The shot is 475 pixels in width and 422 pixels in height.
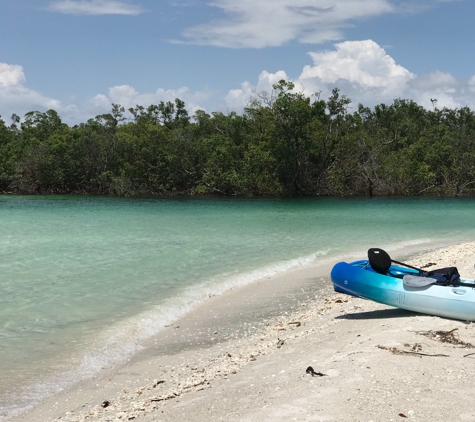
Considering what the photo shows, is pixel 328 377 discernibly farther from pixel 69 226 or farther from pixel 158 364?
pixel 69 226

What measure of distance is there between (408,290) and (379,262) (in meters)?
0.76

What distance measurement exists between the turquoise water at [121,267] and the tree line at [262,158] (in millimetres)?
27234

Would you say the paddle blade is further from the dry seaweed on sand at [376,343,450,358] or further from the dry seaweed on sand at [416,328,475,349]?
the dry seaweed on sand at [376,343,450,358]

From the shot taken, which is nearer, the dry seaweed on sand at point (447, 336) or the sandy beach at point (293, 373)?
the sandy beach at point (293, 373)

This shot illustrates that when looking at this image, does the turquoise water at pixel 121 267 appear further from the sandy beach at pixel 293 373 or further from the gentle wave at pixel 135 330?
the sandy beach at pixel 293 373

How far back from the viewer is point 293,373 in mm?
5684

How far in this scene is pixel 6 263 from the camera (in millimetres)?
15852

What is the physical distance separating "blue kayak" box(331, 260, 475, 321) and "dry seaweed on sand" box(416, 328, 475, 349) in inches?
21.0

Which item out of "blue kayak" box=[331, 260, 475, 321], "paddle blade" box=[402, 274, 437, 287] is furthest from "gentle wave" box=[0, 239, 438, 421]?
"paddle blade" box=[402, 274, 437, 287]

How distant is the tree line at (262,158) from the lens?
59.2 m

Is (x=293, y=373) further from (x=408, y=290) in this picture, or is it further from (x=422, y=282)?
(x=422, y=282)

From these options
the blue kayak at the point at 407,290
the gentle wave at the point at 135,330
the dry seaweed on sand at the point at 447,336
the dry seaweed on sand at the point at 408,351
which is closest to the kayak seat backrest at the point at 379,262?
the blue kayak at the point at 407,290

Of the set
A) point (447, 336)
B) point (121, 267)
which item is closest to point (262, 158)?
point (121, 267)

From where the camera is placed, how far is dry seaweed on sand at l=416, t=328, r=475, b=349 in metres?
6.48
